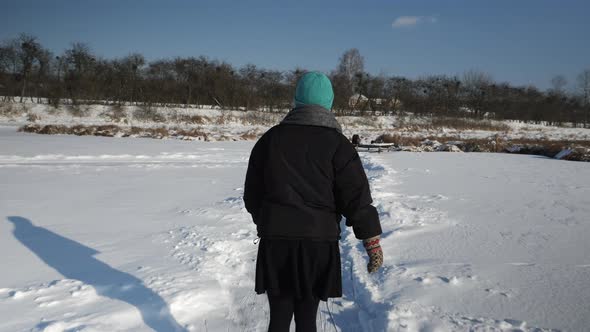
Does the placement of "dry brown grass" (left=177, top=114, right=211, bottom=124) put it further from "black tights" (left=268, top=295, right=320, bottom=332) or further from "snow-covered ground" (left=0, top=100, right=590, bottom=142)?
"black tights" (left=268, top=295, right=320, bottom=332)

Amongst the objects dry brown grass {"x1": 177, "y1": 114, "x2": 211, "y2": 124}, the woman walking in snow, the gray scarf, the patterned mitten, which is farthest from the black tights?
dry brown grass {"x1": 177, "y1": 114, "x2": 211, "y2": 124}

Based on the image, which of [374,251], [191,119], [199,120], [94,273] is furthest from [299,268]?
[191,119]

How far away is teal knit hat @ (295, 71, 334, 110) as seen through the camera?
1.81 m

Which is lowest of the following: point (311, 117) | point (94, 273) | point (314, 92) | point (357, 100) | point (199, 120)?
point (94, 273)

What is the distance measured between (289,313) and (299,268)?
266 mm

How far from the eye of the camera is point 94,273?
3342mm

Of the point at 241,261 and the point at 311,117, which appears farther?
the point at 241,261

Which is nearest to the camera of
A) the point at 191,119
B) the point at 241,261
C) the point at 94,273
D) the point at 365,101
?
the point at 94,273

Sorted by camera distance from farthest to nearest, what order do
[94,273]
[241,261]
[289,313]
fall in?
[241,261]
[94,273]
[289,313]

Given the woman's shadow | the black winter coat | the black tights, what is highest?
the black winter coat

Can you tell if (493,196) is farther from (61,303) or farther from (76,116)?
(76,116)

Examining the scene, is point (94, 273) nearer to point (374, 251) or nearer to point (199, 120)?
point (374, 251)

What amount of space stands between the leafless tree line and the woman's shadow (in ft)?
105

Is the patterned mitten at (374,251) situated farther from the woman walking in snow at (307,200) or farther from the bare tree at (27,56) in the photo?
the bare tree at (27,56)
